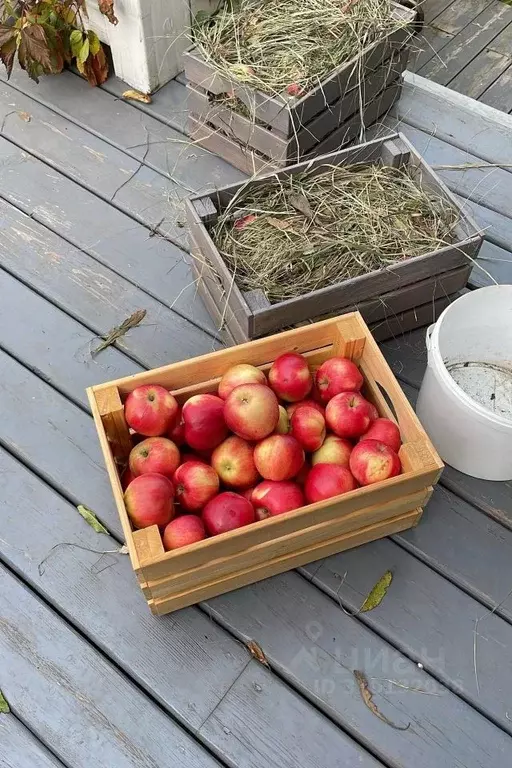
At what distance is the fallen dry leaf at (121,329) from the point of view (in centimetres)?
160

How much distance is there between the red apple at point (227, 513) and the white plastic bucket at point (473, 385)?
1.46ft

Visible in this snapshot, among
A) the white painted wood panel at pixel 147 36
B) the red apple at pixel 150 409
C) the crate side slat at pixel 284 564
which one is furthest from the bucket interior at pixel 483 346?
the white painted wood panel at pixel 147 36

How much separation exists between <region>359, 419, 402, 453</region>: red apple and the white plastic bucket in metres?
0.15

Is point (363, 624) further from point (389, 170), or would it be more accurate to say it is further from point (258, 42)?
point (258, 42)

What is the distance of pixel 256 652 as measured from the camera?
123 centimetres

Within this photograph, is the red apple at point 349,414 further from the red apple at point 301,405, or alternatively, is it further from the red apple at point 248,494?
the red apple at point 248,494

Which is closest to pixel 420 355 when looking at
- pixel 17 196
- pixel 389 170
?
pixel 389 170

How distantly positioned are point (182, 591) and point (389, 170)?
1.05 metres

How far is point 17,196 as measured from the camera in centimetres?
186

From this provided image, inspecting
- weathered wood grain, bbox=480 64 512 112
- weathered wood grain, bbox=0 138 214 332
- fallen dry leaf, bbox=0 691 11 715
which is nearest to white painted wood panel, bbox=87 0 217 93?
weathered wood grain, bbox=0 138 214 332

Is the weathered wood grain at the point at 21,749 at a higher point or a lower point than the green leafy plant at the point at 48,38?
lower

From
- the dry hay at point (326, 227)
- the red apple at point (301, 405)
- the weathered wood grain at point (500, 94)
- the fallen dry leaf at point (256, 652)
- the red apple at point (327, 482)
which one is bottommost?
the fallen dry leaf at point (256, 652)

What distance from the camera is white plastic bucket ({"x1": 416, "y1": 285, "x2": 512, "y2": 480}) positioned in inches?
49.4

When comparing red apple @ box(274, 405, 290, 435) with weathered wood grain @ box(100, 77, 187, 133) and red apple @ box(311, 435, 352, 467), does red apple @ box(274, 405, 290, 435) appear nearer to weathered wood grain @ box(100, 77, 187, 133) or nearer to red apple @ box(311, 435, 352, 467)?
red apple @ box(311, 435, 352, 467)
